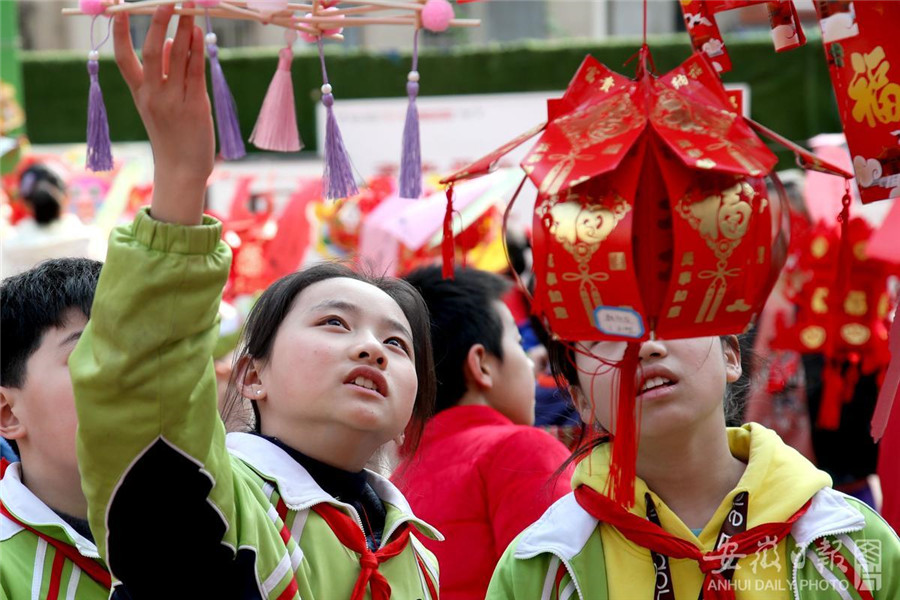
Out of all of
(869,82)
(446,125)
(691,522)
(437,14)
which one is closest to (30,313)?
(437,14)

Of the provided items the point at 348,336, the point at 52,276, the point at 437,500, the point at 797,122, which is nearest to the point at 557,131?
the point at 348,336

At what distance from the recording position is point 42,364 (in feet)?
6.44

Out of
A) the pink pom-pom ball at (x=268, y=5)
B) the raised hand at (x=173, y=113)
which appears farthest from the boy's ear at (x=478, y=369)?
the raised hand at (x=173, y=113)

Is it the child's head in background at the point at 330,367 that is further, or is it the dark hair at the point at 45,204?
the dark hair at the point at 45,204

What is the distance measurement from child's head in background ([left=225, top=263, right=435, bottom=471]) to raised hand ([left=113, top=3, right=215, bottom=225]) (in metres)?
0.57

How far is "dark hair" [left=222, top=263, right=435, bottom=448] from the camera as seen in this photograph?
83.3 inches

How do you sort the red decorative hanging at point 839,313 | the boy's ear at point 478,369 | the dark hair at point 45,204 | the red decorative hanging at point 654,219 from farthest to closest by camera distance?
the dark hair at point 45,204
the red decorative hanging at point 839,313
the boy's ear at point 478,369
the red decorative hanging at point 654,219

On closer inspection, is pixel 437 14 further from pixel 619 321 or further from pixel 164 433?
pixel 164 433

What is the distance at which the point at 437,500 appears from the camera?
270 cm

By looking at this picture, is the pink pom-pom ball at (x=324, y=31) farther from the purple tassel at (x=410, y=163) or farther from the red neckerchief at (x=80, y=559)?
the red neckerchief at (x=80, y=559)

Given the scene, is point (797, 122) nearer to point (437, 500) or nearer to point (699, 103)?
point (437, 500)

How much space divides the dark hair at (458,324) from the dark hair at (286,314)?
55cm

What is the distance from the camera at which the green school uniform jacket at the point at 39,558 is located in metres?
1.79

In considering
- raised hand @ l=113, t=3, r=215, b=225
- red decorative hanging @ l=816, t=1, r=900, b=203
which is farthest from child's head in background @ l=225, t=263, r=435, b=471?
red decorative hanging @ l=816, t=1, r=900, b=203
